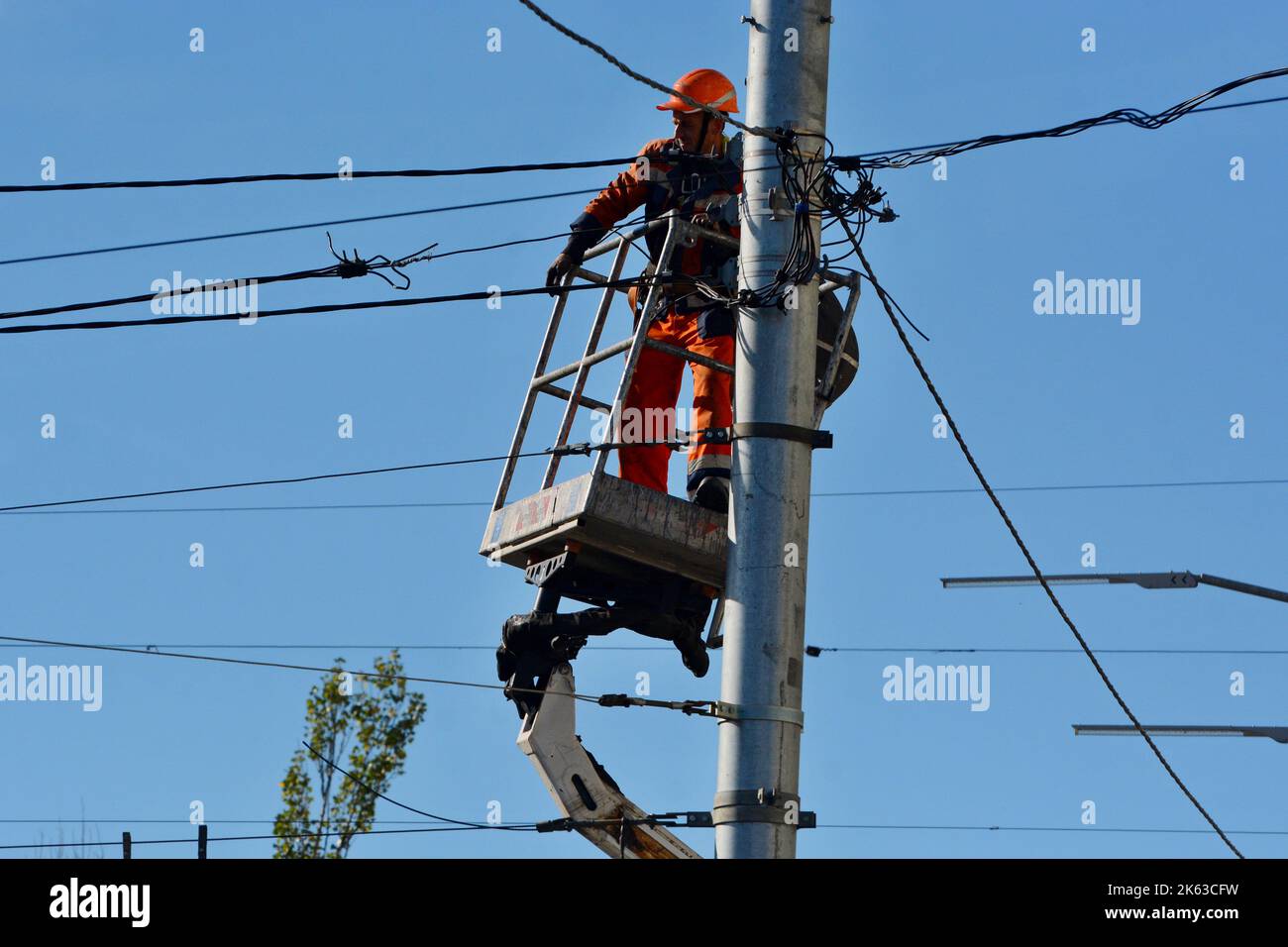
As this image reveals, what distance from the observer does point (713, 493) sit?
12.1 metres

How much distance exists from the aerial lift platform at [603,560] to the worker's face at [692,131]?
621mm

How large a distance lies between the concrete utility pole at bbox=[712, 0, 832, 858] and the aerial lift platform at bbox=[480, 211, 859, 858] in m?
0.69

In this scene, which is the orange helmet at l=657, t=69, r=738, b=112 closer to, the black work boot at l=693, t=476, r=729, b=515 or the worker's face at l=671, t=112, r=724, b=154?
the worker's face at l=671, t=112, r=724, b=154

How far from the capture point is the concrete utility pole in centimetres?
1085

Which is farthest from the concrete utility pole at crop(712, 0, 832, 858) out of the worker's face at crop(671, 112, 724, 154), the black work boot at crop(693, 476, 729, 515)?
the worker's face at crop(671, 112, 724, 154)

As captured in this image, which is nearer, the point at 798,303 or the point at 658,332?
the point at 798,303

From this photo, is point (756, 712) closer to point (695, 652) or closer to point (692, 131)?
point (695, 652)

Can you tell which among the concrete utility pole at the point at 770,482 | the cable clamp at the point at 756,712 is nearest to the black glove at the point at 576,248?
the concrete utility pole at the point at 770,482

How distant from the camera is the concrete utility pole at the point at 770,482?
1085cm
